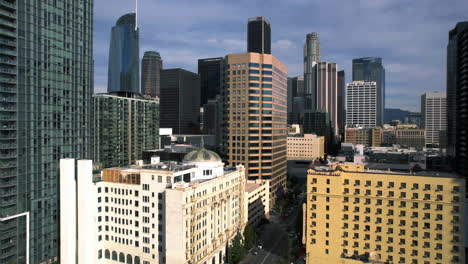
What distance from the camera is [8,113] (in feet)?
276

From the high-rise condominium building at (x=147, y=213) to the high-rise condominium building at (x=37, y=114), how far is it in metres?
5.23

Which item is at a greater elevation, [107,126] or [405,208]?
[107,126]

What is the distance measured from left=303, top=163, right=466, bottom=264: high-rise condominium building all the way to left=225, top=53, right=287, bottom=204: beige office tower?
62179mm

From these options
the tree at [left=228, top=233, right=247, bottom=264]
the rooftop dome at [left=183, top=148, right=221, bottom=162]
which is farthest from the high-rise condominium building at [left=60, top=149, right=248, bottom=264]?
the tree at [left=228, top=233, right=247, bottom=264]

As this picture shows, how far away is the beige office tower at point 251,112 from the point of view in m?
148

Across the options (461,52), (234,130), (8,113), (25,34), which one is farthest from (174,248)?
(461,52)

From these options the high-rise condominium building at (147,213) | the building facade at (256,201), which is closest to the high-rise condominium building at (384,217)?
the high-rise condominium building at (147,213)

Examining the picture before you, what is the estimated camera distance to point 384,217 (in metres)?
79.3

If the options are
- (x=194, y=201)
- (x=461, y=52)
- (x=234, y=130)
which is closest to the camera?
(x=194, y=201)

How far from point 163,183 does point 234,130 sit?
2791 inches

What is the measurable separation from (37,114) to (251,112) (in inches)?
3319

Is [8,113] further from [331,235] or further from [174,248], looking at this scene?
[331,235]

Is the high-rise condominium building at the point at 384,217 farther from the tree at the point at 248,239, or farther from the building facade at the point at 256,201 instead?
the building facade at the point at 256,201

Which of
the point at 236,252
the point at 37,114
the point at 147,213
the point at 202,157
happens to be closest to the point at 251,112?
the point at 202,157
